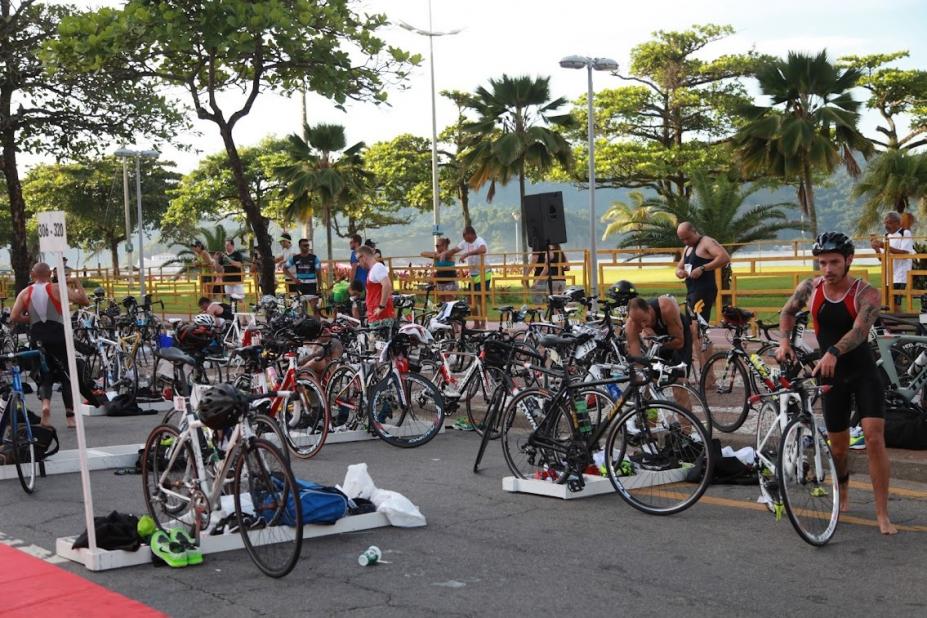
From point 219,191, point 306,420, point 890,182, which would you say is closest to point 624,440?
point 306,420

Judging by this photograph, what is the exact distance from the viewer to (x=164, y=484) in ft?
23.3

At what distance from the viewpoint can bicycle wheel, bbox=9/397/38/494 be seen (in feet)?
29.6

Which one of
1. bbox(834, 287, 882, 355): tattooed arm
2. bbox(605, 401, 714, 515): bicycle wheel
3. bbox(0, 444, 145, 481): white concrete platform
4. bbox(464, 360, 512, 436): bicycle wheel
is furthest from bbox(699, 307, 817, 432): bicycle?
bbox(0, 444, 145, 481): white concrete platform

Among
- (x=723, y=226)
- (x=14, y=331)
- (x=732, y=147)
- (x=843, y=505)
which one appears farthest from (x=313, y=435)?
(x=732, y=147)

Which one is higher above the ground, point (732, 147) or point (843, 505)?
point (732, 147)

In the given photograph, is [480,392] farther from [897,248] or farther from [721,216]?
[721,216]

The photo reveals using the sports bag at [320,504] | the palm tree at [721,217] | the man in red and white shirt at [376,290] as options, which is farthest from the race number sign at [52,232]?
the palm tree at [721,217]

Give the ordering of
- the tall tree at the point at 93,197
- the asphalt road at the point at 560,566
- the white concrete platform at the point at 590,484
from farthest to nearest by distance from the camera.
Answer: the tall tree at the point at 93,197 → the white concrete platform at the point at 590,484 → the asphalt road at the point at 560,566

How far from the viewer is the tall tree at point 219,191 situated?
77350 millimetres

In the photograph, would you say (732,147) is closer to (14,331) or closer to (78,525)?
(14,331)

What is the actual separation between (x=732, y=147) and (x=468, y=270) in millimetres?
24881

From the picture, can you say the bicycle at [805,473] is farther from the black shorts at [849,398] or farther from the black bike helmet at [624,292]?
the black bike helmet at [624,292]

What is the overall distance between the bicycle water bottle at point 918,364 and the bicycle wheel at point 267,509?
18.3 ft

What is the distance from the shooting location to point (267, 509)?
6.37 m
